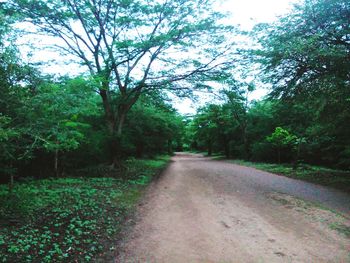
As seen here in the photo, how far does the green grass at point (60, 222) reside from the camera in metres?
4.19

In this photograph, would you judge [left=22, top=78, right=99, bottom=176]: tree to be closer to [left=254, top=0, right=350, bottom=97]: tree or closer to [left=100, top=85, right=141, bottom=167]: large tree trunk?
[left=254, top=0, right=350, bottom=97]: tree

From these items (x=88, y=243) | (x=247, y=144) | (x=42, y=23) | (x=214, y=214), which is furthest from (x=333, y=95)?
(x=247, y=144)

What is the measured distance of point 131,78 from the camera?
47.1 ft

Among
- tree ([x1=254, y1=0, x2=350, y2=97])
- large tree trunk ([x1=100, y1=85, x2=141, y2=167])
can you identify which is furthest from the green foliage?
large tree trunk ([x1=100, y1=85, x2=141, y2=167])

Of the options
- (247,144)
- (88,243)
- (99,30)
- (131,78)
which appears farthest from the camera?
(247,144)

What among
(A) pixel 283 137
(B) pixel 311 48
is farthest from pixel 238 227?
(A) pixel 283 137

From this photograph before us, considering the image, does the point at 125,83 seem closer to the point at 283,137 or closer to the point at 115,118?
the point at 115,118

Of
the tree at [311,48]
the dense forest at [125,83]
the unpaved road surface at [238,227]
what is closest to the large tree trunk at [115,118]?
the dense forest at [125,83]

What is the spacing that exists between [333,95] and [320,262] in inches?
300

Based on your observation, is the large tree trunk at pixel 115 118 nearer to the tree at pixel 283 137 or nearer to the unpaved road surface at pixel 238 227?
the unpaved road surface at pixel 238 227

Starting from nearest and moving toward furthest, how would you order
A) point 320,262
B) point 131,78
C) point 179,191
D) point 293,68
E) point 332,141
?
point 320,262 < point 179,191 < point 293,68 < point 131,78 < point 332,141

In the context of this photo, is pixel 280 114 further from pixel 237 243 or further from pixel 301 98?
pixel 237 243

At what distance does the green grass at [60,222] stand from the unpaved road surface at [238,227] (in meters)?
0.56

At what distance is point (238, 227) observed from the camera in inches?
222
